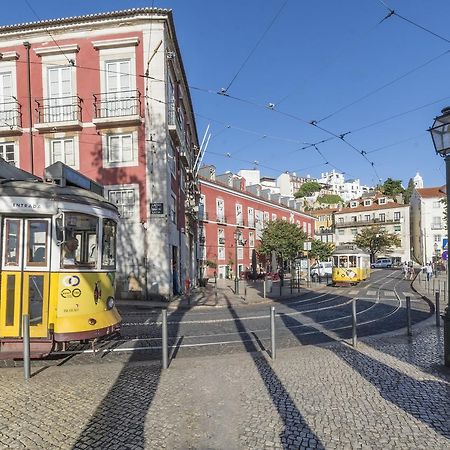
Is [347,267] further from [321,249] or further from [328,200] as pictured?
[328,200]

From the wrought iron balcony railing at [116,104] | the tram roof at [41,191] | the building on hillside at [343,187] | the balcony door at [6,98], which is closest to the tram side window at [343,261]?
the wrought iron balcony railing at [116,104]

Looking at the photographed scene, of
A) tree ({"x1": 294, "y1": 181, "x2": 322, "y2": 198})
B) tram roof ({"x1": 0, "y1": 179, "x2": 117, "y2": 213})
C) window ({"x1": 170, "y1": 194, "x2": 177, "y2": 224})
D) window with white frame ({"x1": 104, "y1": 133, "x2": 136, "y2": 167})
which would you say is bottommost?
tram roof ({"x1": 0, "y1": 179, "x2": 117, "y2": 213})

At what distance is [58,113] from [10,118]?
2.66 metres

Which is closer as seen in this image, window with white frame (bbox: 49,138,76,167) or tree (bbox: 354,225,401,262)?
window with white frame (bbox: 49,138,76,167)

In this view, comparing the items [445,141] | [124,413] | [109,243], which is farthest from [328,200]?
[124,413]

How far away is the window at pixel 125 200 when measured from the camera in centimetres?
2047

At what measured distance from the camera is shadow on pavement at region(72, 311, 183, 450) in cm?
412

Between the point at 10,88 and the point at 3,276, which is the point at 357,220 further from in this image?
the point at 3,276

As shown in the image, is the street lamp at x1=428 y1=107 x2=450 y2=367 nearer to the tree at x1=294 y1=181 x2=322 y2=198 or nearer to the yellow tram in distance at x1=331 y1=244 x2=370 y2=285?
the yellow tram in distance at x1=331 y1=244 x2=370 y2=285

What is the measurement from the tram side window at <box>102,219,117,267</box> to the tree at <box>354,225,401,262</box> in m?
67.1

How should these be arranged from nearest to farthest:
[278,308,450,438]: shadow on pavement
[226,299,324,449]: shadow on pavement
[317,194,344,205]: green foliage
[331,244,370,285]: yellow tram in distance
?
[226,299,324,449]: shadow on pavement < [278,308,450,438]: shadow on pavement < [331,244,370,285]: yellow tram in distance < [317,194,344,205]: green foliage

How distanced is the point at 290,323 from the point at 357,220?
7226 cm

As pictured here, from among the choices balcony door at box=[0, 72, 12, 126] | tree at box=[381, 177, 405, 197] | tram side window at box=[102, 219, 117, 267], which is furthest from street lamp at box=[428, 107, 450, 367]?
tree at box=[381, 177, 405, 197]

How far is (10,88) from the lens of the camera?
70.8 ft
